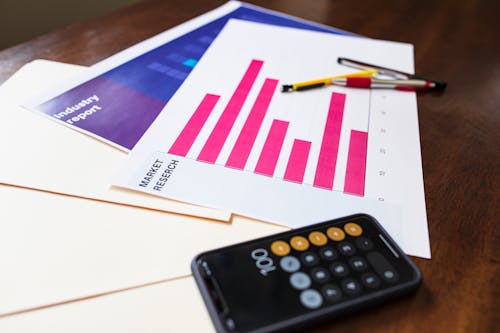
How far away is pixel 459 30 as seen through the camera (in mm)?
704

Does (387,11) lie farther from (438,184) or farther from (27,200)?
(27,200)

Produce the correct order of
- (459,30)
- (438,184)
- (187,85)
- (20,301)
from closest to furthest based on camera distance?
(20,301), (438,184), (187,85), (459,30)

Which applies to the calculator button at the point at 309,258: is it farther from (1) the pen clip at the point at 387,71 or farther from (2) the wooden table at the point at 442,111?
(1) the pen clip at the point at 387,71

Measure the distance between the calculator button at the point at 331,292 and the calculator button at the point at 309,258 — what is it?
0.02 meters

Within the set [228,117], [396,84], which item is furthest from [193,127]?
[396,84]

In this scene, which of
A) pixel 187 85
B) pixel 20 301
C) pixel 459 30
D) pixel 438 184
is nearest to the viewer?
pixel 20 301

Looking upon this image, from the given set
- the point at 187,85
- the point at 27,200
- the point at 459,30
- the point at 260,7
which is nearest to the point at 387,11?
the point at 459,30

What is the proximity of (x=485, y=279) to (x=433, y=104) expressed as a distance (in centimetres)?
26

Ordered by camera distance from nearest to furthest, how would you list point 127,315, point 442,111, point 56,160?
point 127,315
point 56,160
point 442,111

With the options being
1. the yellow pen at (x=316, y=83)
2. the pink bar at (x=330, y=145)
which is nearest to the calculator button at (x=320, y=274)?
the pink bar at (x=330, y=145)

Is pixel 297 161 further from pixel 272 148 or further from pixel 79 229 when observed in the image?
pixel 79 229

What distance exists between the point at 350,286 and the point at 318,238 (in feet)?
0.15

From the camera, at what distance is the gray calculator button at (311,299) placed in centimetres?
26

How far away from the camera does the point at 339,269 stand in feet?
0.93
